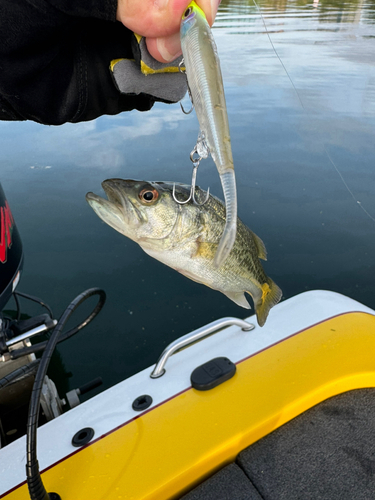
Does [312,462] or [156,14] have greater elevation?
[156,14]

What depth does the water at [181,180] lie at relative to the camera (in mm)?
3619

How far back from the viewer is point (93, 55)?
4.44 ft

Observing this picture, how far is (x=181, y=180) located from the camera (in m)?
5.27

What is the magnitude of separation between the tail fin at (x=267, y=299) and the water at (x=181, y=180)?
2.18 m

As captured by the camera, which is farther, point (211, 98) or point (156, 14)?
point (156, 14)

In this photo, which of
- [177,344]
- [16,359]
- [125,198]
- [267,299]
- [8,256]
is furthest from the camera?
[8,256]

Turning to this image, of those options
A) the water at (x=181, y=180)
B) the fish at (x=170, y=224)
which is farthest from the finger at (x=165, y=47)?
the water at (x=181, y=180)

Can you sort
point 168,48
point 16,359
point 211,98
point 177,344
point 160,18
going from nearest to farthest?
point 211,98 < point 160,18 < point 168,48 < point 177,344 < point 16,359

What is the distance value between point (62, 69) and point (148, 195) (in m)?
0.72

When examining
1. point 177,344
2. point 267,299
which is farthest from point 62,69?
point 177,344

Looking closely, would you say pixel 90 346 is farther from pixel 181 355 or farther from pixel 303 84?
pixel 303 84

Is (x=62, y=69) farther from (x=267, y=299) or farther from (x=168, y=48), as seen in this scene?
(x=267, y=299)

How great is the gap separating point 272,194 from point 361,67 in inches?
304

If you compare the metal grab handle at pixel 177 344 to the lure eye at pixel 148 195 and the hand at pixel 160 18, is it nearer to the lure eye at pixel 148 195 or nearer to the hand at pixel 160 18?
the lure eye at pixel 148 195
